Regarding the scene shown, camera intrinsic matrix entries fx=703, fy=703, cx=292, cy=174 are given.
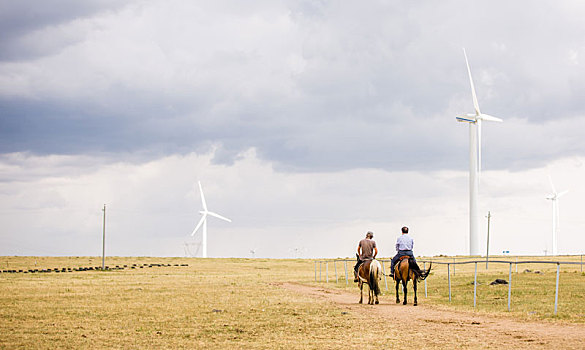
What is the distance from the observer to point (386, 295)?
120ft

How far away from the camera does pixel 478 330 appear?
20312 mm

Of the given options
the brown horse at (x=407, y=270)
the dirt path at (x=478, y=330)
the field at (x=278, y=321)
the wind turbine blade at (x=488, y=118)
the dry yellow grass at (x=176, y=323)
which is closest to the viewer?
the dirt path at (x=478, y=330)

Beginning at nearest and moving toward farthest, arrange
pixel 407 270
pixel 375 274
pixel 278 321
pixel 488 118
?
1. pixel 278 321
2. pixel 407 270
3. pixel 375 274
4. pixel 488 118

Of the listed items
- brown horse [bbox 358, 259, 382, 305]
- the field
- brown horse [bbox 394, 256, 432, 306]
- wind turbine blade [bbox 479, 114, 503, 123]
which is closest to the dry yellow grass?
the field

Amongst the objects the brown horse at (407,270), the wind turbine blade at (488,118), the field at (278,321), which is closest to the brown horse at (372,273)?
the brown horse at (407,270)

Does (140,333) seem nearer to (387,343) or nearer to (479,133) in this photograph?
(387,343)

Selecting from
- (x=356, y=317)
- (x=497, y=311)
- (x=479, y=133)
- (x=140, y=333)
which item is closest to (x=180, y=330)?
(x=140, y=333)

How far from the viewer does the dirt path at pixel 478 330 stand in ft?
56.5

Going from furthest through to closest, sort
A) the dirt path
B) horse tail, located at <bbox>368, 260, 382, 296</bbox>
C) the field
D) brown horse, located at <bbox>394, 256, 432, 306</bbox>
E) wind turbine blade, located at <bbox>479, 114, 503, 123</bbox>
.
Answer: wind turbine blade, located at <bbox>479, 114, 503, 123</bbox>, horse tail, located at <bbox>368, 260, 382, 296</bbox>, brown horse, located at <bbox>394, 256, 432, 306</bbox>, the field, the dirt path

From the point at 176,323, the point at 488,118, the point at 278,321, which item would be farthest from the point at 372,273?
the point at 488,118

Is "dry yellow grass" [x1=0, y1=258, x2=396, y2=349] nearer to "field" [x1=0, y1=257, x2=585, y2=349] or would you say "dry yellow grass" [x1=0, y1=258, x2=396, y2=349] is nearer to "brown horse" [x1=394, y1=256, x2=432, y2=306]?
"field" [x1=0, y1=257, x2=585, y2=349]

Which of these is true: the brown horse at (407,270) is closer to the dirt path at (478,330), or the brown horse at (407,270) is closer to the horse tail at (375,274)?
the horse tail at (375,274)

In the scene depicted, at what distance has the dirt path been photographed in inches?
679

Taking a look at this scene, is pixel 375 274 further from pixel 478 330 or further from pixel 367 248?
pixel 478 330
